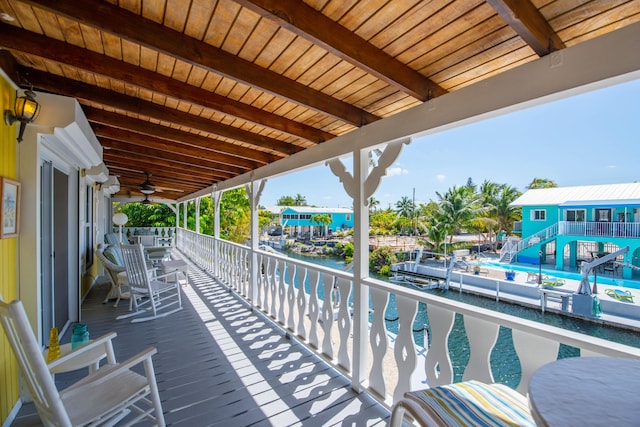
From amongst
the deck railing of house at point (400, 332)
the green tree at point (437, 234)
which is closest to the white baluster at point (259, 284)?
the deck railing of house at point (400, 332)

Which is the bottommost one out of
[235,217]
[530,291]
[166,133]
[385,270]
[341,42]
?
[385,270]

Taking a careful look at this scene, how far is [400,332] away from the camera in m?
2.21

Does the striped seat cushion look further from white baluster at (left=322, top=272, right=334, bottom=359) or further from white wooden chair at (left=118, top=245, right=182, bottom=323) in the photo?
white wooden chair at (left=118, top=245, right=182, bottom=323)

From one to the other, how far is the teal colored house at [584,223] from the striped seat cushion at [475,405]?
1124 centimetres

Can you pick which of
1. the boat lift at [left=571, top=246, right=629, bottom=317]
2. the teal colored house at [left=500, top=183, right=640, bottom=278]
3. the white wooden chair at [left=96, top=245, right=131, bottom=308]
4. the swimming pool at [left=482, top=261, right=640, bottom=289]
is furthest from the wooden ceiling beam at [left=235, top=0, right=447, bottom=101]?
the swimming pool at [left=482, top=261, right=640, bottom=289]

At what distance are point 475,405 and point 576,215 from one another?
1404cm

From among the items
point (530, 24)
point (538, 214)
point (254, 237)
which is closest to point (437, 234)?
point (538, 214)

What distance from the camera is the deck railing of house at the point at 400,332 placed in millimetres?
1401

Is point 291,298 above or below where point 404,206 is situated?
below

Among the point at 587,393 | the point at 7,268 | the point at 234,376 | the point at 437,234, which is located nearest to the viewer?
the point at 587,393

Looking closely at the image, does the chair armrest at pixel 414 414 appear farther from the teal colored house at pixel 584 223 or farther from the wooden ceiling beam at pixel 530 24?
the teal colored house at pixel 584 223

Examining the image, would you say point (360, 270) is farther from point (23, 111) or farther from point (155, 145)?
point (155, 145)

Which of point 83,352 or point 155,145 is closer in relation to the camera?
point 83,352

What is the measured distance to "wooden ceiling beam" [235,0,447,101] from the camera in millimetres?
1303
